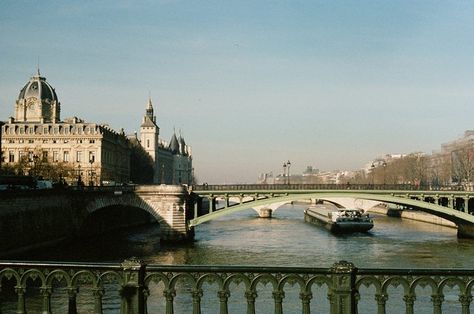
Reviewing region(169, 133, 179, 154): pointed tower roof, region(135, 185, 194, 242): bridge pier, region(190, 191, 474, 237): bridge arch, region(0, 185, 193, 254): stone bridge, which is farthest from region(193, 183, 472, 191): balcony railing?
region(169, 133, 179, 154): pointed tower roof

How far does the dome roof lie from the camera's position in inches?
3743

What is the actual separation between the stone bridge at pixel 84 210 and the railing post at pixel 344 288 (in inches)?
1211

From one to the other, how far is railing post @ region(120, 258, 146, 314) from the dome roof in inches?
3618

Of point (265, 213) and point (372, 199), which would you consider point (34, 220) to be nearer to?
point (372, 199)

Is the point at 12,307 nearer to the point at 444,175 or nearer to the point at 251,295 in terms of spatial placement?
the point at 251,295

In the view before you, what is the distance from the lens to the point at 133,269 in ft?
24.7

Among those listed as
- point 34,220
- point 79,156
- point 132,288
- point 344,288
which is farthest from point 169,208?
point 79,156

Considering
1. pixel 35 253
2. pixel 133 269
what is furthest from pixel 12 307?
pixel 35 253

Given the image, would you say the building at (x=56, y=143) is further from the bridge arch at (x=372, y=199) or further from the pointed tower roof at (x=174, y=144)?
the pointed tower roof at (x=174, y=144)

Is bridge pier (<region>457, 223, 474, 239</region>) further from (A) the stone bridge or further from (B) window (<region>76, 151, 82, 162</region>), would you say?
(B) window (<region>76, 151, 82, 162</region>)

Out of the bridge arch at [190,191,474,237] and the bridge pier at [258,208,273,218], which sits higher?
the bridge arch at [190,191,474,237]

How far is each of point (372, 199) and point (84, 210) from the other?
71.7 feet

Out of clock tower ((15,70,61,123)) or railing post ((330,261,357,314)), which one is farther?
clock tower ((15,70,61,123))

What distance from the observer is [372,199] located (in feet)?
159
